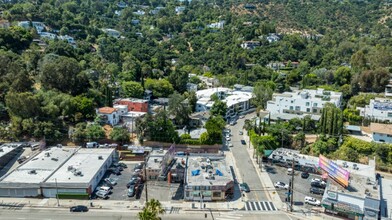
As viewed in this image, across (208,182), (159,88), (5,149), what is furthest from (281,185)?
(159,88)

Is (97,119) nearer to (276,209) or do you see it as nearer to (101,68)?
(101,68)

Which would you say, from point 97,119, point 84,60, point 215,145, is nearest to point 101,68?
point 84,60

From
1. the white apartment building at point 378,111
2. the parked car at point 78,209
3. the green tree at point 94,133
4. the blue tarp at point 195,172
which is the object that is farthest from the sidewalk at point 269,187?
the white apartment building at point 378,111

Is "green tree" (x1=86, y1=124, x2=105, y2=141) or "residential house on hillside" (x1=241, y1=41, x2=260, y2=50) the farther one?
"residential house on hillside" (x1=241, y1=41, x2=260, y2=50)

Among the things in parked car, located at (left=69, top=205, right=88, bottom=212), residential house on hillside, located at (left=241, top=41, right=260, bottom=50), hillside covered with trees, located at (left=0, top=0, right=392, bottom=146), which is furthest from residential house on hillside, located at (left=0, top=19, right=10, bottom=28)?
parked car, located at (left=69, top=205, right=88, bottom=212)

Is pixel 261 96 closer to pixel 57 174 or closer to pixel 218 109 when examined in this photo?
pixel 218 109

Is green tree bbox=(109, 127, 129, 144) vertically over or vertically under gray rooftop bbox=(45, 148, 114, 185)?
over

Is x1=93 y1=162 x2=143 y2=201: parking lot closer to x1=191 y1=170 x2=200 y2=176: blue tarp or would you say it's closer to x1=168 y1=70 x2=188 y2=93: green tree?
x1=191 y1=170 x2=200 y2=176: blue tarp
